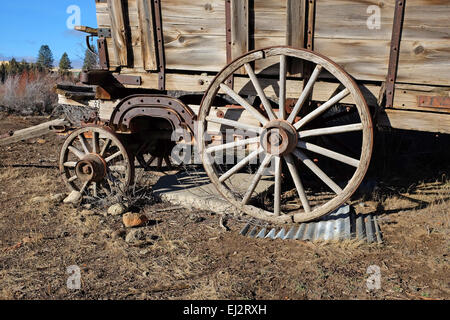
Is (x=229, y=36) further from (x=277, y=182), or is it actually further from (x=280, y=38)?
(x=277, y=182)

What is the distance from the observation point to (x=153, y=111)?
4316 millimetres

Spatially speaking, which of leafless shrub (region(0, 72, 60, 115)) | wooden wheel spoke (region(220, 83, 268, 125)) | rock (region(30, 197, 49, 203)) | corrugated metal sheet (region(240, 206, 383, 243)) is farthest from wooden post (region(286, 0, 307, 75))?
leafless shrub (region(0, 72, 60, 115))

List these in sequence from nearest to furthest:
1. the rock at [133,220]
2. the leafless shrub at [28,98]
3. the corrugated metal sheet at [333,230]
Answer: the corrugated metal sheet at [333,230] → the rock at [133,220] → the leafless shrub at [28,98]

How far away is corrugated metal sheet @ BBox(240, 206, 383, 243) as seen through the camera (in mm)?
3539

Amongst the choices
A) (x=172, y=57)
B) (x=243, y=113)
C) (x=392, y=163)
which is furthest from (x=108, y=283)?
(x=392, y=163)

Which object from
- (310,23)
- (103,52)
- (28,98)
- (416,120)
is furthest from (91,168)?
(28,98)

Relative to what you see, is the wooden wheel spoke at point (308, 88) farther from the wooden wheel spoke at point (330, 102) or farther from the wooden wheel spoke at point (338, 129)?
the wooden wheel spoke at point (338, 129)

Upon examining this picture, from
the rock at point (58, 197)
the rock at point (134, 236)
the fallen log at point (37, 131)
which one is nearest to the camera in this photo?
the rock at point (134, 236)

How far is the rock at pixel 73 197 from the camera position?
461 cm

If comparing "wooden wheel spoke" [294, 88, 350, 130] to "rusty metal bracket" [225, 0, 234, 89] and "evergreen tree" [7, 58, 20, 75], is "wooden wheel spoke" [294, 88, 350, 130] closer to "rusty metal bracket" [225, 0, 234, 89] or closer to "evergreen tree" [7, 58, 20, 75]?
"rusty metal bracket" [225, 0, 234, 89]

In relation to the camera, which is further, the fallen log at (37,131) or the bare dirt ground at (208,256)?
the fallen log at (37,131)

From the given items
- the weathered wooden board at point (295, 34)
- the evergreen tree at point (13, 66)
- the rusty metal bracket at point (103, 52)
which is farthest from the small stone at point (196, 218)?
the evergreen tree at point (13, 66)

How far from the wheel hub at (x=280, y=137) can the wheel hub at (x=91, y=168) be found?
6.72 feet

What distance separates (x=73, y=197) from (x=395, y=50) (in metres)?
3.82
